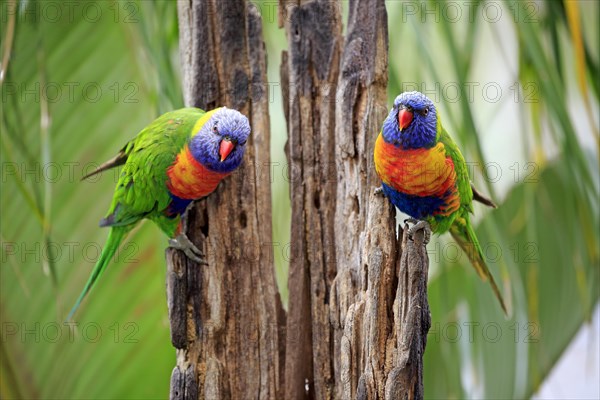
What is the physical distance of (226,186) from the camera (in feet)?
6.40

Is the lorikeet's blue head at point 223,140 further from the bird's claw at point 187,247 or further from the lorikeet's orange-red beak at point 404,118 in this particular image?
the lorikeet's orange-red beak at point 404,118

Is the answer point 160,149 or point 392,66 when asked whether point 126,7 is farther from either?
point 392,66

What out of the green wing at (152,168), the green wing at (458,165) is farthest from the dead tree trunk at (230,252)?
the green wing at (458,165)

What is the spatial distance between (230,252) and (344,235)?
367mm

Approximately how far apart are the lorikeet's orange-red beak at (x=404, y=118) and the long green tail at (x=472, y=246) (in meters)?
0.44

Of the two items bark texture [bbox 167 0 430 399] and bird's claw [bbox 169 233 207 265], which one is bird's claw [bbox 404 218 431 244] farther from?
bird's claw [bbox 169 233 207 265]

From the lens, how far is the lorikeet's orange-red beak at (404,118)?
5.22 ft

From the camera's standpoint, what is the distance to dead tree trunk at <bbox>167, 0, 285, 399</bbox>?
72.4 inches

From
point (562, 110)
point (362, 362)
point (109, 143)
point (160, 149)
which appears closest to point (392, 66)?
point (562, 110)

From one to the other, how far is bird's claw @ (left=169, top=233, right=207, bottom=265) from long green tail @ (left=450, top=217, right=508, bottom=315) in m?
0.80

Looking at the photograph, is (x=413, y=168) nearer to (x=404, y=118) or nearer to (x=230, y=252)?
(x=404, y=118)

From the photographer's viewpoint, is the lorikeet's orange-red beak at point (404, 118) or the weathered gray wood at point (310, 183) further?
the weathered gray wood at point (310, 183)

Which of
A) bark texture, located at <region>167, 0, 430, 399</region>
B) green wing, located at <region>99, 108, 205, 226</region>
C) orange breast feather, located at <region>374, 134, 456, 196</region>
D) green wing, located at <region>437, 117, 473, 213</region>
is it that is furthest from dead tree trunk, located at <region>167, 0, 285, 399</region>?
green wing, located at <region>437, 117, 473, 213</region>

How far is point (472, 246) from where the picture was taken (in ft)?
6.59
